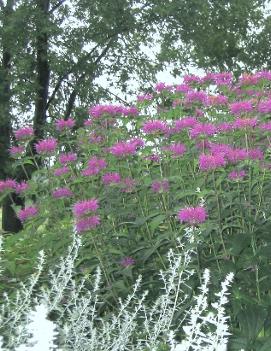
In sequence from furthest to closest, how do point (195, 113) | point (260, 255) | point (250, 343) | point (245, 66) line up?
point (245, 66), point (195, 113), point (260, 255), point (250, 343)

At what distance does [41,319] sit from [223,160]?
2.12 meters

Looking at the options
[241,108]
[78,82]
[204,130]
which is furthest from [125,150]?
[78,82]

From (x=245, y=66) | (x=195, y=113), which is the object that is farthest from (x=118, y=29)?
→ (x=195, y=113)

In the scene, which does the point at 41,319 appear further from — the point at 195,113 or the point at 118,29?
the point at 118,29

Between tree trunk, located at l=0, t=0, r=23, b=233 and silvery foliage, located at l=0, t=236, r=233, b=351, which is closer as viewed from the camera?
silvery foliage, located at l=0, t=236, r=233, b=351

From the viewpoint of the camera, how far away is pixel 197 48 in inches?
630

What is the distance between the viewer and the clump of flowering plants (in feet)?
12.0

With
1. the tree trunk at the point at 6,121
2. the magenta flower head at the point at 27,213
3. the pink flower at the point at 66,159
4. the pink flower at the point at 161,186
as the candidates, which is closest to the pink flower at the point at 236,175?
the pink flower at the point at 161,186

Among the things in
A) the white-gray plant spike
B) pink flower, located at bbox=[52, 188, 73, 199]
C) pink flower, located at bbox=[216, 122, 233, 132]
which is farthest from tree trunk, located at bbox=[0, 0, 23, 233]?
the white-gray plant spike

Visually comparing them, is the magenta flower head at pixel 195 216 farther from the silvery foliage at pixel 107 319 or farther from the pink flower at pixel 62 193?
the pink flower at pixel 62 193

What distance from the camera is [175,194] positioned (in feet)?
14.5

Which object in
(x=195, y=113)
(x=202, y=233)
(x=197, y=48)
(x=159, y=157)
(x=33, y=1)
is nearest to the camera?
(x=202, y=233)

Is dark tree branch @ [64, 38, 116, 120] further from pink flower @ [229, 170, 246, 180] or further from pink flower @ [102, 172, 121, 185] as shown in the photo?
pink flower @ [229, 170, 246, 180]

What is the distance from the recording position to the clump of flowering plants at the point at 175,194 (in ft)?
12.0
